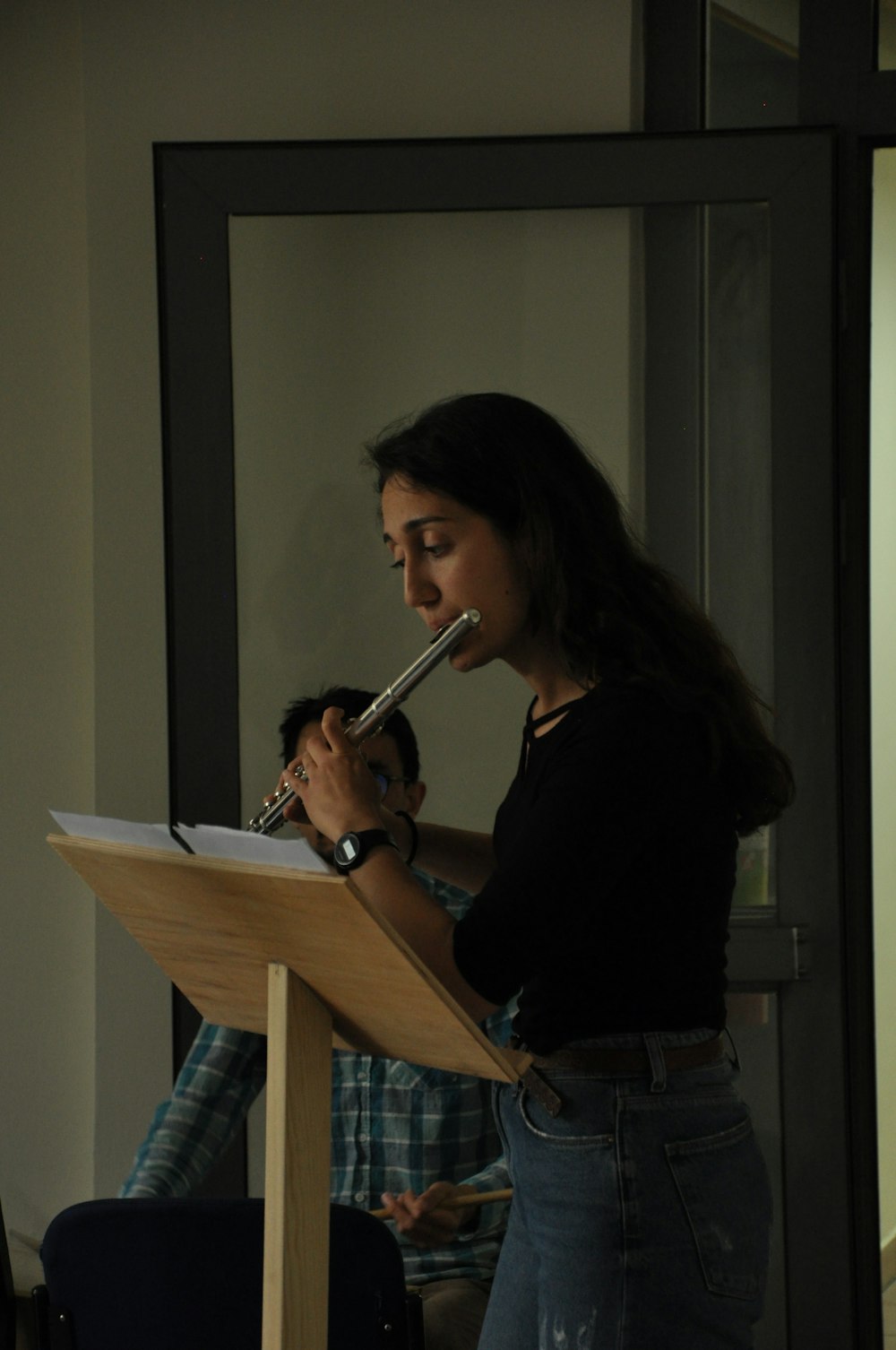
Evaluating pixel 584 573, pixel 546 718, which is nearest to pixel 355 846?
pixel 546 718

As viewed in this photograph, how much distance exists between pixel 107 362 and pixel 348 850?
1.57 meters

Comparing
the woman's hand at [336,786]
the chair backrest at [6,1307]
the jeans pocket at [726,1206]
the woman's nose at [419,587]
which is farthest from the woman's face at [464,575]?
the chair backrest at [6,1307]

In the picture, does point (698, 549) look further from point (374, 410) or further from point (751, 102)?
point (751, 102)

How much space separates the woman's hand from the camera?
1.22 m

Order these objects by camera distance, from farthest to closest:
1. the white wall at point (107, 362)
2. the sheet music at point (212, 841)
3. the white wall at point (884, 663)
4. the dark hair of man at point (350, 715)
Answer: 1. the white wall at point (884, 663)
2. the white wall at point (107, 362)
3. the dark hair of man at point (350, 715)
4. the sheet music at point (212, 841)

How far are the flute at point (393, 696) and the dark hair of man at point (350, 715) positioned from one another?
20.3 inches

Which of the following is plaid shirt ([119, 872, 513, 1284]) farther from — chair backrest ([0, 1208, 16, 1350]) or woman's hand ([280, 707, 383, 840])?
woman's hand ([280, 707, 383, 840])

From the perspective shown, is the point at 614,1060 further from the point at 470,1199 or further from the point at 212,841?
the point at 470,1199

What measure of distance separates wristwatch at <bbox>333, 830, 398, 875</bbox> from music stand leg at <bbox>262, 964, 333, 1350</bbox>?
4.5 inches

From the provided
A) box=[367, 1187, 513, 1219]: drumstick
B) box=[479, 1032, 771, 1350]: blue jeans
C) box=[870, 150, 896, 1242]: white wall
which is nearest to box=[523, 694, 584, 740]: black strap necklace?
box=[479, 1032, 771, 1350]: blue jeans

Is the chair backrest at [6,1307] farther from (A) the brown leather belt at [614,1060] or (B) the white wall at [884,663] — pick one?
(B) the white wall at [884,663]

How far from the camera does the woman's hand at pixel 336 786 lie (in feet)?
4.00

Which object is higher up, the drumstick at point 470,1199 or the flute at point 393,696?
the flute at point 393,696

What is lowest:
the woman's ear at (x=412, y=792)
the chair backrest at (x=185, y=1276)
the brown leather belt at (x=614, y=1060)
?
the chair backrest at (x=185, y=1276)
